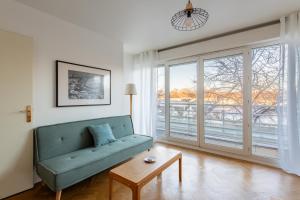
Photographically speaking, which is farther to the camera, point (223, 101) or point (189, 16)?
point (223, 101)

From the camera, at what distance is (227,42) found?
3000 mm

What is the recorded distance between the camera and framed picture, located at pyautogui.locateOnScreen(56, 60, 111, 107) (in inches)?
96.4

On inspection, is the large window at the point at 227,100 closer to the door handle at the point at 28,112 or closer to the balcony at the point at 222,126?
the balcony at the point at 222,126

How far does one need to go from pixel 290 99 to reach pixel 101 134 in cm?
293

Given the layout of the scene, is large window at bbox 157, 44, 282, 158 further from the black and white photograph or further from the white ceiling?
the black and white photograph

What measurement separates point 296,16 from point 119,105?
11.0 ft

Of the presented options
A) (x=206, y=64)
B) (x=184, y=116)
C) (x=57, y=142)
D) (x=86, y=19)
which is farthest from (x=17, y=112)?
(x=206, y=64)

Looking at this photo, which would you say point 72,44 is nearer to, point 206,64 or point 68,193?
point 68,193

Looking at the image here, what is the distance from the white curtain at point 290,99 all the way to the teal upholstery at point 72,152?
2.20 meters

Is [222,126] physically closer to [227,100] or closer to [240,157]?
[227,100]

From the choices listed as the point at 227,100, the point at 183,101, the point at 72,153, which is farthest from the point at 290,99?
the point at 72,153

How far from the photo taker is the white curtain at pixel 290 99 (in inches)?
90.9

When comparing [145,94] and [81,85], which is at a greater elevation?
[81,85]

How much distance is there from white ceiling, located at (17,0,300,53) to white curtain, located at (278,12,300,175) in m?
0.30
